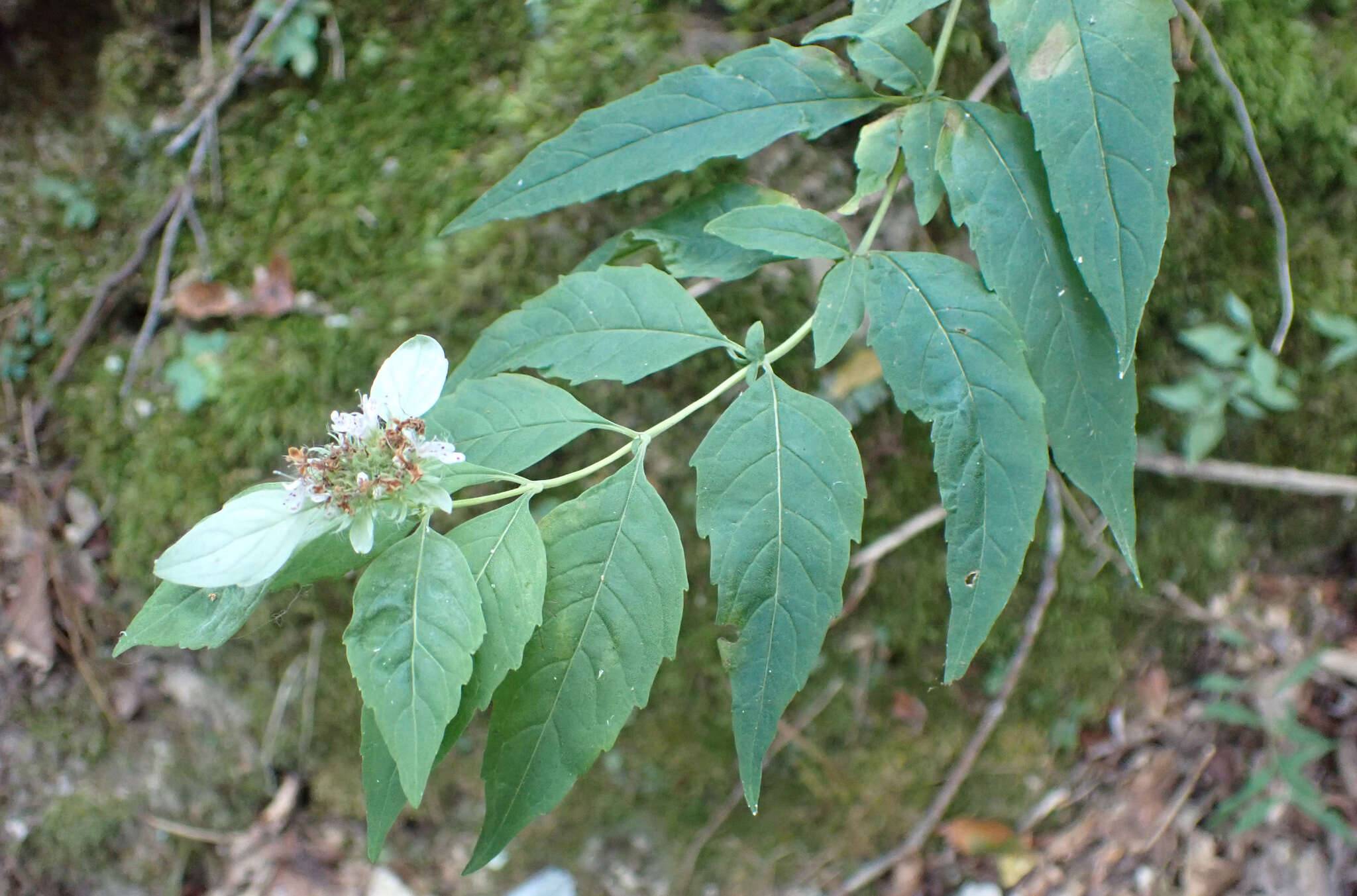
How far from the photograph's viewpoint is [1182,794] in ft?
8.03

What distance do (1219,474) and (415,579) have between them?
2256 millimetres

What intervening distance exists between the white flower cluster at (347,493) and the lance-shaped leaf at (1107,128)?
95 cm

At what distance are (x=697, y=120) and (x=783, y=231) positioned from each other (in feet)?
0.85

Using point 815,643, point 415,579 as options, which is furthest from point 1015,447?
point 415,579

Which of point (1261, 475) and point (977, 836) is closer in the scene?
point (1261, 475)

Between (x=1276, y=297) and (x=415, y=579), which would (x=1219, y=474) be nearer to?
(x=1276, y=297)

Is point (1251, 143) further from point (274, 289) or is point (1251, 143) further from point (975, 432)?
point (274, 289)

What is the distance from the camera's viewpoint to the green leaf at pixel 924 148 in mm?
1340

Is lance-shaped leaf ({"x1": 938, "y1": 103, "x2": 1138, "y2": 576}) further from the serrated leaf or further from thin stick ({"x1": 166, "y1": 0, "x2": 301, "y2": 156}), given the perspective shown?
thin stick ({"x1": 166, "y1": 0, "x2": 301, "y2": 156})

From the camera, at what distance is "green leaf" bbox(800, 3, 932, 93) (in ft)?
4.27

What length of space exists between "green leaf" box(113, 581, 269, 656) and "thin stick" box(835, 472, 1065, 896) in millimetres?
1953

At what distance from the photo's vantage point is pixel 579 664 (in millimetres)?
1140

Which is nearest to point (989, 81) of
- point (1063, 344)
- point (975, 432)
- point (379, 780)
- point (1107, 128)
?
point (1107, 128)

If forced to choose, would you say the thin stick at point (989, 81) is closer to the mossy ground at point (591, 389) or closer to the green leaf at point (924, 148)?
the mossy ground at point (591, 389)
